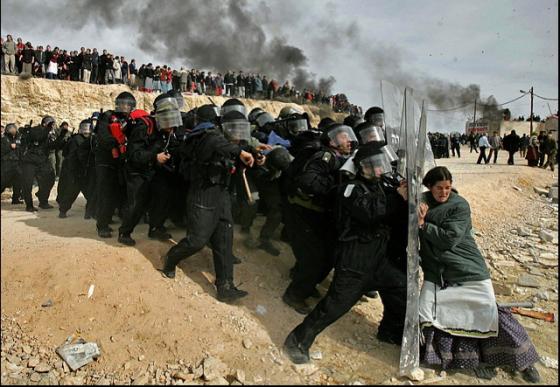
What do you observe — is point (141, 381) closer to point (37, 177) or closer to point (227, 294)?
point (227, 294)

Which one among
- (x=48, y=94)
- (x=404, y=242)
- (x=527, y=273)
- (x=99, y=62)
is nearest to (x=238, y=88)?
(x=99, y=62)

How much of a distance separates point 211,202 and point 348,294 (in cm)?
170

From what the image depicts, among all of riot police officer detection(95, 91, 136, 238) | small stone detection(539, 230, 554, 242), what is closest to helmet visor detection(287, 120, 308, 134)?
riot police officer detection(95, 91, 136, 238)

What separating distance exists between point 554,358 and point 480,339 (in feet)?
3.14

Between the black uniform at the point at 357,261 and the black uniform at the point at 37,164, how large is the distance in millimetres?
6788

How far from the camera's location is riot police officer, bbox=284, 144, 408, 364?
3.45m

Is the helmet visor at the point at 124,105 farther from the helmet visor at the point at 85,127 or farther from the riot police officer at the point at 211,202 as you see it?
the helmet visor at the point at 85,127

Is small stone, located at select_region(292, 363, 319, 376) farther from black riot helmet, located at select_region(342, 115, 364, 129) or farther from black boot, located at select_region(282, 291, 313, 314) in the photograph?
black riot helmet, located at select_region(342, 115, 364, 129)

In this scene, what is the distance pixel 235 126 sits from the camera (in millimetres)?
4484

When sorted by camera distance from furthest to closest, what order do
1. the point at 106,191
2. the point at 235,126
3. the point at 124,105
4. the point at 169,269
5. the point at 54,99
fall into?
the point at 54,99 → the point at 106,191 → the point at 124,105 → the point at 169,269 → the point at 235,126

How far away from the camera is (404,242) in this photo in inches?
148

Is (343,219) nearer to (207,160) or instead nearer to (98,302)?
(207,160)

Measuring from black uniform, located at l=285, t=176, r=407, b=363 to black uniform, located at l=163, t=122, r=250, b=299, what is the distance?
119 centimetres

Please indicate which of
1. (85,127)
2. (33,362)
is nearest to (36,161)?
(85,127)
